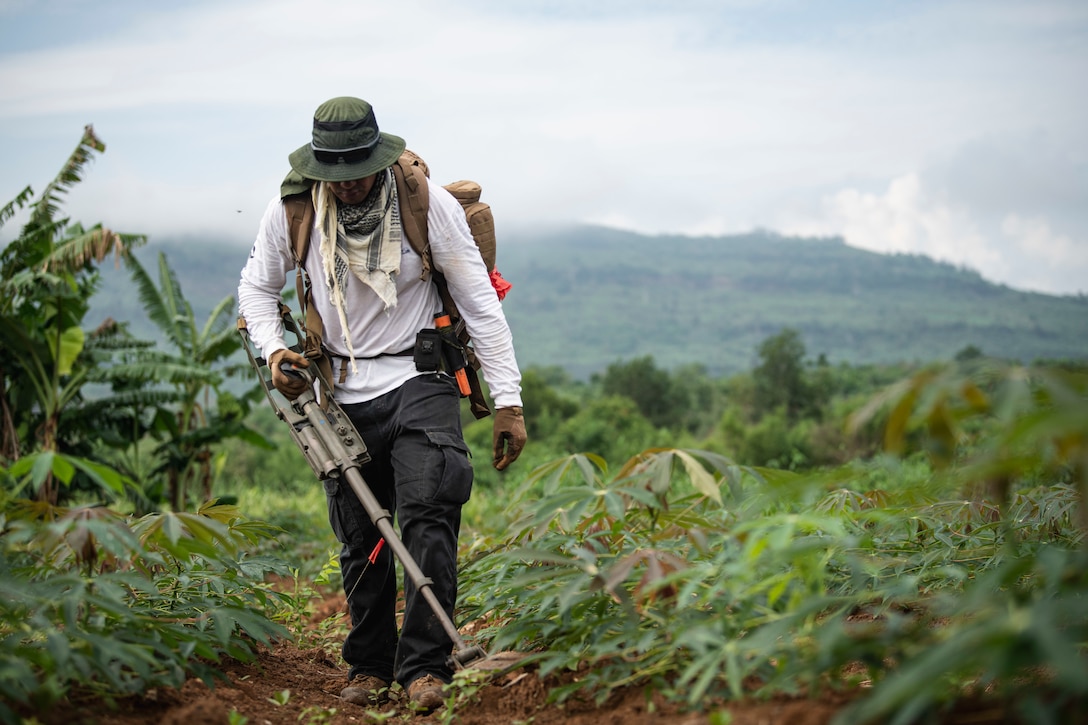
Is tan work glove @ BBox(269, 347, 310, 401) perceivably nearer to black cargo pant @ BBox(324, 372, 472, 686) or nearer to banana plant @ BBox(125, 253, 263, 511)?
black cargo pant @ BBox(324, 372, 472, 686)

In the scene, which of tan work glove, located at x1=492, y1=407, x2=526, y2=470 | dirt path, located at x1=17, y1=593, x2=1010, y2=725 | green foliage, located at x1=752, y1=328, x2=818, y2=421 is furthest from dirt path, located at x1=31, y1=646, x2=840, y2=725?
green foliage, located at x1=752, y1=328, x2=818, y2=421

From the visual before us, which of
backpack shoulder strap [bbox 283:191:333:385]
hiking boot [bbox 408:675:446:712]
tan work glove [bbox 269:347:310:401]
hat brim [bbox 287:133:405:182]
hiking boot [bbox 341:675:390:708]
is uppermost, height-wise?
hat brim [bbox 287:133:405:182]

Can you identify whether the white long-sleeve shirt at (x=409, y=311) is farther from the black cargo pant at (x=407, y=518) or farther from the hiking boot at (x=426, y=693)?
the hiking boot at (x=426, y=693)

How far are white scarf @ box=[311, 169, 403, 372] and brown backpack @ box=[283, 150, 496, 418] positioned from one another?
5 cm

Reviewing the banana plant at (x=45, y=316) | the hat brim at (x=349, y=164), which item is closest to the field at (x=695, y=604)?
the hat brim at (x=349, y=164)

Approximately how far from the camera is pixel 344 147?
393 cm

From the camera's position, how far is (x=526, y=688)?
3.28m

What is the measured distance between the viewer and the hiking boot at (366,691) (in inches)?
152

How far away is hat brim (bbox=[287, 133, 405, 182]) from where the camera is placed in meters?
3.92

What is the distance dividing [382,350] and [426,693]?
1.33 m

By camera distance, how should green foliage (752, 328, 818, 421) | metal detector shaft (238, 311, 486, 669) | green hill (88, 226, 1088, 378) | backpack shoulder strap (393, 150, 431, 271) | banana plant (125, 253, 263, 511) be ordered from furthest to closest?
green hill (88, 226, 1088, 378), green foliage (752, 328, 818, 421), banana plant (125, 253, 263, 511), backpack shoulder strap (393, 150, 431, 271), metal detector shaft (238, 311, 486, 669)

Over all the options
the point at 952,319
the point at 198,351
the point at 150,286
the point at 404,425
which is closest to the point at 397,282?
the point at 404,425

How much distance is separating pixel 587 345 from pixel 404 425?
469ft

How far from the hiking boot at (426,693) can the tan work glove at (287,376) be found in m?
1.22
